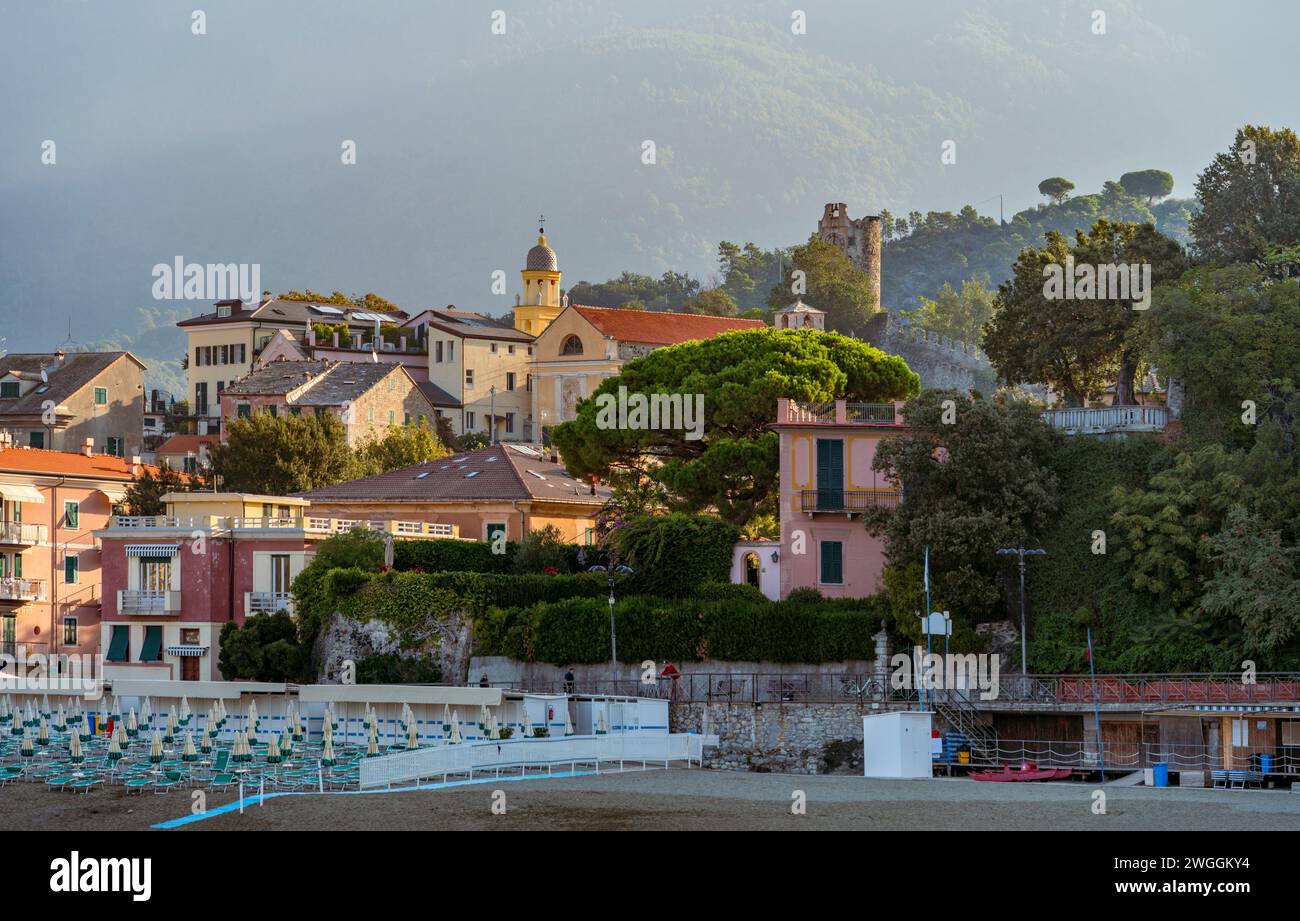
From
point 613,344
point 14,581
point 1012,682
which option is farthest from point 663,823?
point 613,344

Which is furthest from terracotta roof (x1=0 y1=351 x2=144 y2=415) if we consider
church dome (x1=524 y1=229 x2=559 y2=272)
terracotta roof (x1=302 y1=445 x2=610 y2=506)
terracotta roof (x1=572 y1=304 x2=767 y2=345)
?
terracotta roof (x1=302 y1=445 x2=610 y2=506)

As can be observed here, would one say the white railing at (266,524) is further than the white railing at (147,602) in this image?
Yes

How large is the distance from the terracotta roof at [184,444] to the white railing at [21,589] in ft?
105

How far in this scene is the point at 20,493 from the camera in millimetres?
83688

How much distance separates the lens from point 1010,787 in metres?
47.2

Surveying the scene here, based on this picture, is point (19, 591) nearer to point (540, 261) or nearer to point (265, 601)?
point (265, 601)

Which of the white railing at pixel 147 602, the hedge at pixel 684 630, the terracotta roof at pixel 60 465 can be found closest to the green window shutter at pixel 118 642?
the white railing at pixel 147 602

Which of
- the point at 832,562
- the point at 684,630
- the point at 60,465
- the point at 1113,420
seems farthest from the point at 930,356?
the point at 684,630

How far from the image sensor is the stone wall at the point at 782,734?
55.2 metres

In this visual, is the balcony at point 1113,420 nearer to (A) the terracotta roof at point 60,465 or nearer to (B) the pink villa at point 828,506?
(B) the pink villa at point 828,506

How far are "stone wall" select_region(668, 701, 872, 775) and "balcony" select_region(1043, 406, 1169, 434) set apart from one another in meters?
11.3

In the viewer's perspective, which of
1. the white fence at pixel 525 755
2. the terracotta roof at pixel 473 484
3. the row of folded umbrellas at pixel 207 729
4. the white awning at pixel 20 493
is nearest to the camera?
the white fence at pixel 525 755

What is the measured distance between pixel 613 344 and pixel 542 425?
702 centimetres
